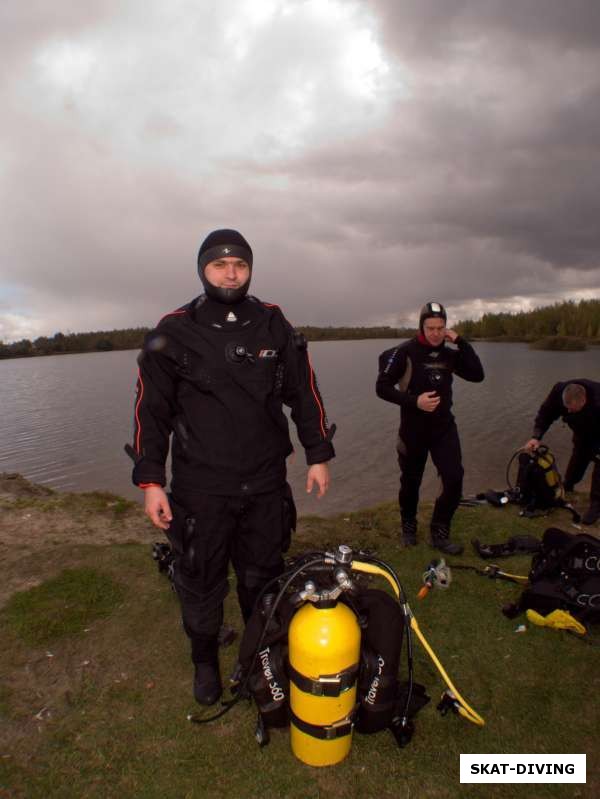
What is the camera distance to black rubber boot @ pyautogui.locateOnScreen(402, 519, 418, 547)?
6078mm

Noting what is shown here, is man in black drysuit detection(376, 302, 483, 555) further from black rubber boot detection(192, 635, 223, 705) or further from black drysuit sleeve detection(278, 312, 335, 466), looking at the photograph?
black rubber boot detection(192, 635, 223, 705)

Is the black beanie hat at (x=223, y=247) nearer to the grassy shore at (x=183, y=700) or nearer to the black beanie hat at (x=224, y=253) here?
the black beanie hat at (x=224, y=253)

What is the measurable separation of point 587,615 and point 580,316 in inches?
4005

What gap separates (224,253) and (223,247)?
0.05m

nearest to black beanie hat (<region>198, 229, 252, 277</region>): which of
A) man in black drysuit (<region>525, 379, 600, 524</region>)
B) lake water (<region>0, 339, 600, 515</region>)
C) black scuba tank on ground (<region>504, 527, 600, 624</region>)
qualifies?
black scuba tank on ground (<region>504, 527, 600, 624</region>)

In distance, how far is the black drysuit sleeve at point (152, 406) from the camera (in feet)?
10.3

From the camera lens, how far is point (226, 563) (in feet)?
11.1

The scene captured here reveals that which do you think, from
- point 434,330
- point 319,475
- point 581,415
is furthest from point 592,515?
point 319,475

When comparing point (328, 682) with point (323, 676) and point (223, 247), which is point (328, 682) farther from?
point (223, 247)

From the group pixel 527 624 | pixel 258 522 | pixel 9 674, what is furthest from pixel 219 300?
pixel 527 624

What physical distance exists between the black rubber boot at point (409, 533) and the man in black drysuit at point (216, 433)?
315 cm

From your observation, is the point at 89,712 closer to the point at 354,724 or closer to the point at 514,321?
the point at 354,724

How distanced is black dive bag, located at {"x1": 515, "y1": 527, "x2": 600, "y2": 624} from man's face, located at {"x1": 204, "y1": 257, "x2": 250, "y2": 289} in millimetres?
3893

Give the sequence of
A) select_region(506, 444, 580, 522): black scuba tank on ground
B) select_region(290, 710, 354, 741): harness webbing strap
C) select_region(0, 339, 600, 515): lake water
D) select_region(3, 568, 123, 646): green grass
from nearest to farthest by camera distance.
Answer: select_region(290, 710, 354, 741): harness webbing strap
select_region(3, 568, 123, 646): green grass
select_region(506, 444, 580, 522): black scuba tank on ground
select_region(0, 339, 600, 515): lake water
